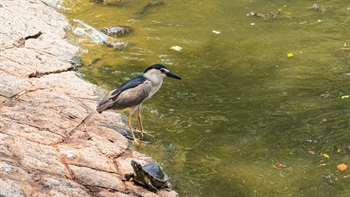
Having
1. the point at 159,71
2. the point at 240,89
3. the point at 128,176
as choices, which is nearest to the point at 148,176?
the point at 128,176

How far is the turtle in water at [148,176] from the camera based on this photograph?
588 cm

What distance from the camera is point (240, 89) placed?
910 cm

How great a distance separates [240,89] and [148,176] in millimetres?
3681

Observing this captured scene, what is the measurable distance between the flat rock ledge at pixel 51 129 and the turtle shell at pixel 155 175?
0.42 ft

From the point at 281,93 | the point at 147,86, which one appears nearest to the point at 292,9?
the point at 281,93

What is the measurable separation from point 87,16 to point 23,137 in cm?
732

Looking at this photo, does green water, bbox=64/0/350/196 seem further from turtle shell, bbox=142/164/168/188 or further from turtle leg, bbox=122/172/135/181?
turtle leg, bbox=122/172/135/181

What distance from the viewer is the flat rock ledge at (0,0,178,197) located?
5594 mm

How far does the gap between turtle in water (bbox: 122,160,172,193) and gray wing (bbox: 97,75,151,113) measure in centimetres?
159

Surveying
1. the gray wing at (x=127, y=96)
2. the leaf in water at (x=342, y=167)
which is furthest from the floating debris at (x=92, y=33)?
the leaf in water at (x=342, y=167)

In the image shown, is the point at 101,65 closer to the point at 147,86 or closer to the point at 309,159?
the point at 147,86

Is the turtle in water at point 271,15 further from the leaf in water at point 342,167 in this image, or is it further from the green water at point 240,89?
the leaf in water at point 342,167

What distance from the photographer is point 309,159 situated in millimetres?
7027

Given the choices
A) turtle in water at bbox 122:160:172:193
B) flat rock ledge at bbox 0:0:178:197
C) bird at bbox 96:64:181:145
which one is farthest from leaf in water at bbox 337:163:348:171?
bird at bbox 96:64:181:145
